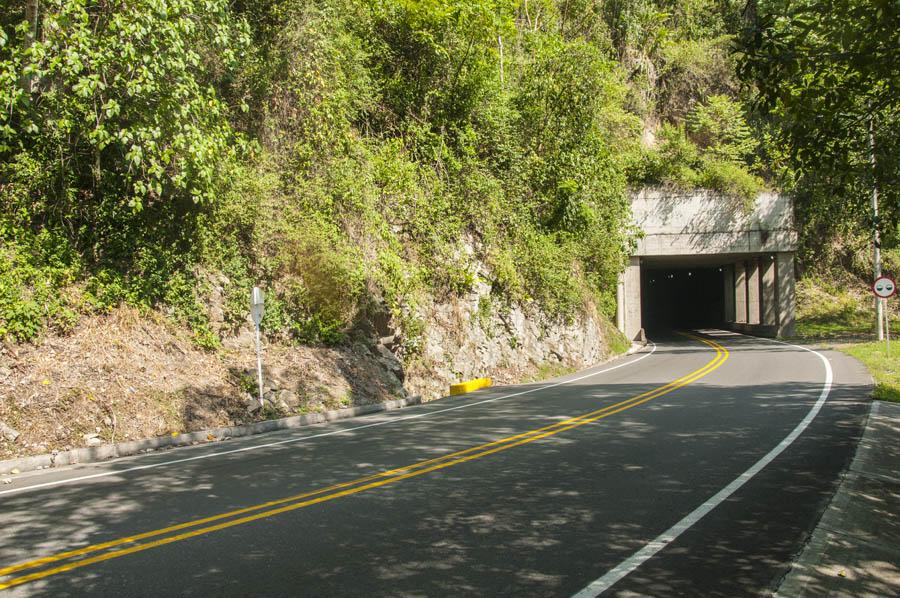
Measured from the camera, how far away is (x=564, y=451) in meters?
9.43

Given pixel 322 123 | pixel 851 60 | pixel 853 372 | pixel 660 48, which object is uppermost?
pixel 660 48

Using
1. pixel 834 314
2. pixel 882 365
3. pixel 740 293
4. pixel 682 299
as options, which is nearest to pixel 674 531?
pixel 882 365

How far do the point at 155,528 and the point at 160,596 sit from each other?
5.87 feet

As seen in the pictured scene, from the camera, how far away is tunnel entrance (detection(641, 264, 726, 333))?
201 ft

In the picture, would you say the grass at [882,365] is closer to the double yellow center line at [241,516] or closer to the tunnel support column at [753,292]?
the double yellow center line at [241,516]

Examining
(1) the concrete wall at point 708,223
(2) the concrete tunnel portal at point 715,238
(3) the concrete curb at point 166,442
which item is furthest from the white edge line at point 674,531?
(1) the concrete wall at point 708,223

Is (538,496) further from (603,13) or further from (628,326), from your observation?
(603,13)

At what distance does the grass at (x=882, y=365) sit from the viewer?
48.3 ft

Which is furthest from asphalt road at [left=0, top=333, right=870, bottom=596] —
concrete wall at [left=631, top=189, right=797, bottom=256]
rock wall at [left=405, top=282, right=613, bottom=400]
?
concrete wall at [left=631, top=189, right=797, bottom=256]

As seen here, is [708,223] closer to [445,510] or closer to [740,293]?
[740,293]

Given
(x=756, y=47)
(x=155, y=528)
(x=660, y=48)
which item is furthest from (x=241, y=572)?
(x=660, y=48)

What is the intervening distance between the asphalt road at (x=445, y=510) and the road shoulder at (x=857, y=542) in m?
0.19

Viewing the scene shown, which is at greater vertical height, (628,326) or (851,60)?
(851,60)

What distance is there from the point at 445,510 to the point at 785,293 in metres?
38.9
